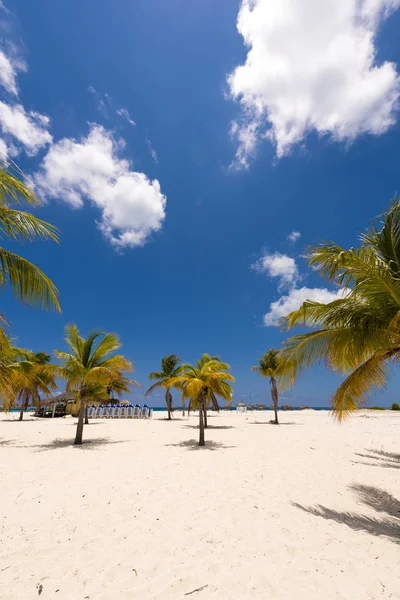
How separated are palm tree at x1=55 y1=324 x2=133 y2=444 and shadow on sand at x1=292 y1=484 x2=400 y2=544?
986cm

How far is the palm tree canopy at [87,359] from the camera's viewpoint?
1318 centimetres

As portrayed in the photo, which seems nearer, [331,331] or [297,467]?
[331,331]

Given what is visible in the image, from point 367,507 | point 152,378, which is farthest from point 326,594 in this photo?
point 152,378

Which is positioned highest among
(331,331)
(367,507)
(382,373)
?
(331,331)

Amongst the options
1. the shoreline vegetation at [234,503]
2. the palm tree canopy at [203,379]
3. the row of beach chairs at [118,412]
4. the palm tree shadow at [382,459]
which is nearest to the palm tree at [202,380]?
the palm tree canopy at [203,379]

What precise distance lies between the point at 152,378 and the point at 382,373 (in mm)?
26537

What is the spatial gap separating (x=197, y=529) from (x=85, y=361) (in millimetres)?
10447

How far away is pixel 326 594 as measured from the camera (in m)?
3.39

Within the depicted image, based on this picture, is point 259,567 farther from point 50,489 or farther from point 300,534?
point 50,489

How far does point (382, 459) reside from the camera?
10.9 meters

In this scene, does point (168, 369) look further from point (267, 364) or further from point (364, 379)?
point (364, 379)

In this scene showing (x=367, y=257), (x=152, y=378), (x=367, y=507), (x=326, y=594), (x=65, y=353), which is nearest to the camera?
(x=326, y=594)

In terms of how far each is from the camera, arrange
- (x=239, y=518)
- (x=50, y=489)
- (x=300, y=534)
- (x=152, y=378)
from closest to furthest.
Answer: (x=300, y=534) < (x=239, y=518) < (x=50, y=489) < (x=152, y=378)

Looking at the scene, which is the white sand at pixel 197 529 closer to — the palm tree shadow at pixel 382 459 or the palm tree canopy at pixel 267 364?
the palm tree shadow at pixel 382 459
